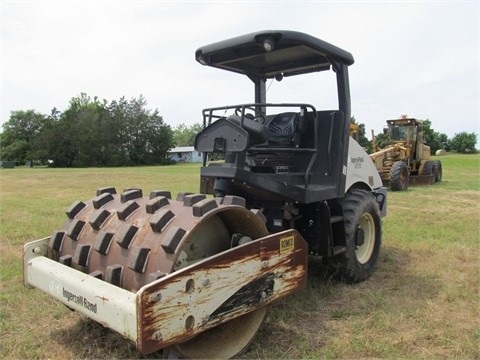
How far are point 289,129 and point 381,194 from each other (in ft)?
6.58

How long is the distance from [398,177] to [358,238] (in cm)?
1098

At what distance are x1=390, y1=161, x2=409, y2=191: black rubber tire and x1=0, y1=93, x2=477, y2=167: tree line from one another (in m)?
36.3

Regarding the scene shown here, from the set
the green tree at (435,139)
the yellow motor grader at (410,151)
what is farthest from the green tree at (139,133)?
the yellow motor grader at (410,151)

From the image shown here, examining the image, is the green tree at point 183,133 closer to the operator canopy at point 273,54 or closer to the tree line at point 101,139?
the tree line at point 101,139

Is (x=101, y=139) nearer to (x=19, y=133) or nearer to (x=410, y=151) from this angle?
(x=19, y=133)

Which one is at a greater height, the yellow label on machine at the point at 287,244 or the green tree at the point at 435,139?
the green tree at the point at 435,139

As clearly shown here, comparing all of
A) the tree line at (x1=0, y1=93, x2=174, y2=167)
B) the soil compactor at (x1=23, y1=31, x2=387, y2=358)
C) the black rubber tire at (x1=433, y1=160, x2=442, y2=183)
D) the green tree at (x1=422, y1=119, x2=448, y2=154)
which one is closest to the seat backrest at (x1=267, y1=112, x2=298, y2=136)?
the soil compactor at (x1=23, y1=31, x2=387, y2=358)

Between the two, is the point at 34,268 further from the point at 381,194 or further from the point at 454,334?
the point at 381,194

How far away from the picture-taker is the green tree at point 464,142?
71.6 metres

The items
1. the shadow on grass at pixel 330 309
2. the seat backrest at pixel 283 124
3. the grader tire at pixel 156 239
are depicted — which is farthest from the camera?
the seat backrest at pixel 283 124

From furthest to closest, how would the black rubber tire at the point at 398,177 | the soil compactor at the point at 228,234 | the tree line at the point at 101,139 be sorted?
the tree line at the point at 101,139
the black rubber tire at the point at 398,177
the soil compactor at the point at 228,234

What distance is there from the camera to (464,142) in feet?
237

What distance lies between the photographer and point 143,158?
212 feet

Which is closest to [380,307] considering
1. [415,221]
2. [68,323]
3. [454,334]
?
[454,334]
